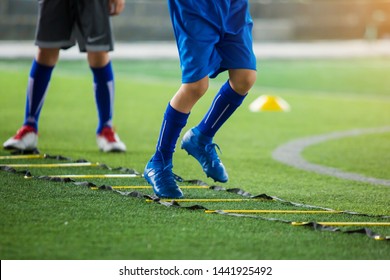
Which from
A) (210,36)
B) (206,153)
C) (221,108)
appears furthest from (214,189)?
(210,36)

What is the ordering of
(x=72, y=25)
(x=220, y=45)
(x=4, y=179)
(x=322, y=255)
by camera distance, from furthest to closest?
1. (x=72, y=25)
2. (x=4, y=179)
3. (x=220, y=45)
4. (x=322, y=255)

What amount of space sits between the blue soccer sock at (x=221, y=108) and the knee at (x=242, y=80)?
44 mm

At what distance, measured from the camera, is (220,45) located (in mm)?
5773

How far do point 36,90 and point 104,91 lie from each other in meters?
0.54

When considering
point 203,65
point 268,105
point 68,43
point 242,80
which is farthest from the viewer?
point 268,105

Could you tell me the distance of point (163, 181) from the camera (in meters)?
5.71

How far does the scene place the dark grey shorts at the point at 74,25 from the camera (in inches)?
300

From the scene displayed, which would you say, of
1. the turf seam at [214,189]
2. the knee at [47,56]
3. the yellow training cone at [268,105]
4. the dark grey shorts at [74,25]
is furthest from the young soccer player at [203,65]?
the yellow training cone at [268,105]

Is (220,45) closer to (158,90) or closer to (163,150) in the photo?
(163,150)

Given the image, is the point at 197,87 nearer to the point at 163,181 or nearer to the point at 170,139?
the point at 170,139

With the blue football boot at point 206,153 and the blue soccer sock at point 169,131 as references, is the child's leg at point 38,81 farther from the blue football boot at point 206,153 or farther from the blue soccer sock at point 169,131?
the blue soccer sock at point 169,131

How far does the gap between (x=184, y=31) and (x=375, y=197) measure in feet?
5.18

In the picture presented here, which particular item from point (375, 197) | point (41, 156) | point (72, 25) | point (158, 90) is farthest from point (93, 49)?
point (158, 90)

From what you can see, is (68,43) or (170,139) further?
(68,43)
